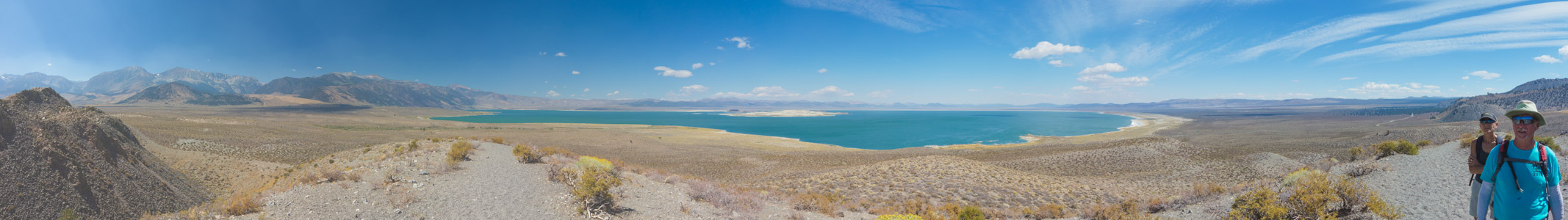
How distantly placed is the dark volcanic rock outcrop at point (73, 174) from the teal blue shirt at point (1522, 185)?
17.4 meters

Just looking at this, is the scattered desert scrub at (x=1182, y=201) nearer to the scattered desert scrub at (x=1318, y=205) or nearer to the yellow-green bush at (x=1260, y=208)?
the yellow-green bush at (x=1260, y=208)

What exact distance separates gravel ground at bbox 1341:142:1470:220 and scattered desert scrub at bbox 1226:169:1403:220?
0.54 metres

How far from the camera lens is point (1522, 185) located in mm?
3479

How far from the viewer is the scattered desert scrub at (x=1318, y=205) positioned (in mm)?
7352

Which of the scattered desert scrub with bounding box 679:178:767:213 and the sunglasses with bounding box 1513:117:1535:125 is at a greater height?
the sunglasses with bounding box 1513:117:1535:125

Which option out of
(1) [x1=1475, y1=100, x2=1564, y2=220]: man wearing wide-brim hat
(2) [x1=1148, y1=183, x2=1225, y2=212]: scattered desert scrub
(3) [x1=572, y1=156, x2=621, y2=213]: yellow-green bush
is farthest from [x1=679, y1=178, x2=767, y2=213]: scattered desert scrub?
(1) [x1=1475, y1=100, x2=1564, y2=220]: man wearing wide-brim hat

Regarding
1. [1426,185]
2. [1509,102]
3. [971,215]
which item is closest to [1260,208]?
[971,215]

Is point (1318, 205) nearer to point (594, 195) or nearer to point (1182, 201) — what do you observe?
point (1182, 201)

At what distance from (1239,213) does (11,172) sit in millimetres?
20263

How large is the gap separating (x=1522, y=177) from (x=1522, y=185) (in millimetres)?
74

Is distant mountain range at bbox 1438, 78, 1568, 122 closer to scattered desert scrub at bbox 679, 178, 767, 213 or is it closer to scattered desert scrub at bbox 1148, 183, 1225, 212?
scattered desert scrub at bbox 1148, 183, 1225, 212

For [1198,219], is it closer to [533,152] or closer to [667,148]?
[533,152]

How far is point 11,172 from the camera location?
351 inches

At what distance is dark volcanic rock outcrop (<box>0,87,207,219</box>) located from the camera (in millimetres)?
8766
